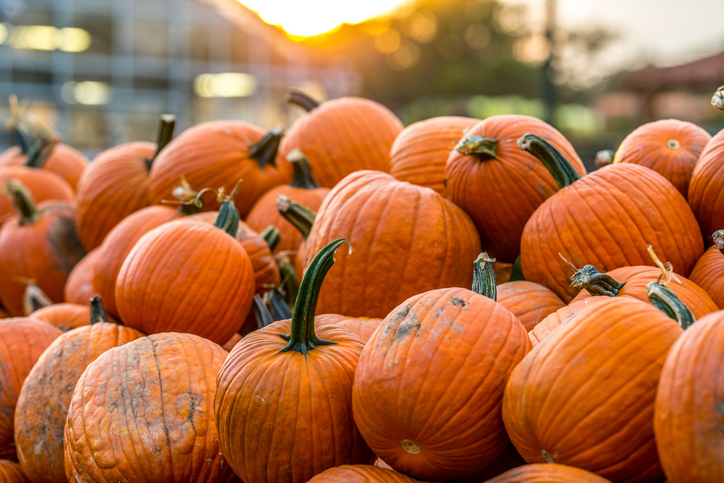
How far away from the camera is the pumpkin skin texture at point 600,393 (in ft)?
3.38

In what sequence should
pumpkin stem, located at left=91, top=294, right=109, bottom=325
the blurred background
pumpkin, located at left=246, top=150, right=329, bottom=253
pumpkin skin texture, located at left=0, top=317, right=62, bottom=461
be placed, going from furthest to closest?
the blurred background < pumpkin, located at left=246, top=150, right=329, bottom=253 < pumpkin stem, located at left=91, top=294, right=109, bottom=325 < pumpkin skin texture, located at left=0, top=317, right=62, bottom=461

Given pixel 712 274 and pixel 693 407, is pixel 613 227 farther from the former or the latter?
pixel 693 407

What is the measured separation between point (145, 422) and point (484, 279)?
89 cm

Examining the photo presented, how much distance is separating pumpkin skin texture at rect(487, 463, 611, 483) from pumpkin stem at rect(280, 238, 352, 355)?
1.78 feet

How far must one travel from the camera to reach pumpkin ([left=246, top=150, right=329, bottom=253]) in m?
2.59

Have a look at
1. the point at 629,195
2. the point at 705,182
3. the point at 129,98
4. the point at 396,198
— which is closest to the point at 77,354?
the point at 396,198

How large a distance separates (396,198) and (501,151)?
0.37 metres

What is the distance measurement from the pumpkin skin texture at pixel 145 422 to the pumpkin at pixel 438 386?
1.65 feet

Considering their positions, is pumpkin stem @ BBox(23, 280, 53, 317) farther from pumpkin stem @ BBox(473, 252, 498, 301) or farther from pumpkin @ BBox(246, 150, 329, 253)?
pumpkin stem @ BBox(473, 252, 498, 301)

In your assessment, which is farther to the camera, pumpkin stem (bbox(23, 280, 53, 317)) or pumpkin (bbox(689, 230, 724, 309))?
pumpkin stem (bbox(23, 280, 53, 317))

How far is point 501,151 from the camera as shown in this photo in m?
1.97

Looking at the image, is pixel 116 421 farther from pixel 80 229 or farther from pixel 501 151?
pixel 80 229

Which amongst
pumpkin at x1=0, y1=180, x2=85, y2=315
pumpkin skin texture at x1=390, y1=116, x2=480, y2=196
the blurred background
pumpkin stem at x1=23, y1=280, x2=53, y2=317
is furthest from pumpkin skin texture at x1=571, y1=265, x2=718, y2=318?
the blurred background

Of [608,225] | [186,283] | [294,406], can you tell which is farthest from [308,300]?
[608,225]
